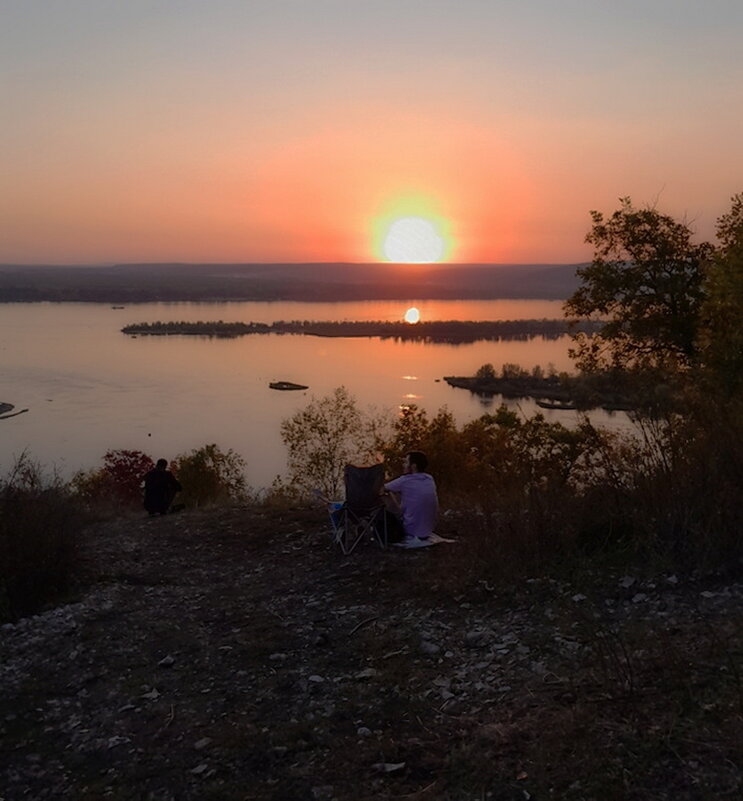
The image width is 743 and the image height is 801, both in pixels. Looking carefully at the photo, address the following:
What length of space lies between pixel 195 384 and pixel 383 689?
259 ft

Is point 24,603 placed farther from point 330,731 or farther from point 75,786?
point 330,731

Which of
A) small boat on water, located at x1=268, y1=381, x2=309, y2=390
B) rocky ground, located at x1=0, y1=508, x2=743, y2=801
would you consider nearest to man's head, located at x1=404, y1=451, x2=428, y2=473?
rocky ground, located at x1=0, y1=508, x2=743, y2=801

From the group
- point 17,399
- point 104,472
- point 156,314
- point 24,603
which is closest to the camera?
point 24,603

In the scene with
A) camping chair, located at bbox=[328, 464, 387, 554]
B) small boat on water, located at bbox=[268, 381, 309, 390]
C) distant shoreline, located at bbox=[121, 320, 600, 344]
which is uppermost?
camping chair, located at bbox=[328, 464, 387, 554]

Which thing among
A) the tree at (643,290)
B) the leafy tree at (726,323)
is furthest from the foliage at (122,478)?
the leafy tree at (726,323)

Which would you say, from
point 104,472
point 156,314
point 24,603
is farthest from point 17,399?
point 156,314

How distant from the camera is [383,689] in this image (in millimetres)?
5008

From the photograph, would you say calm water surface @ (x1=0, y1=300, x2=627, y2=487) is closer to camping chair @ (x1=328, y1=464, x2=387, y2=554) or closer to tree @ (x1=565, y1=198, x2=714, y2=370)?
camping chair @ (x1=328, y1=464, x2=387, y2=554)

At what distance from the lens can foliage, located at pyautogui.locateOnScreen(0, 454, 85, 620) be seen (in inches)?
281

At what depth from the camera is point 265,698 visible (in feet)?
16.6

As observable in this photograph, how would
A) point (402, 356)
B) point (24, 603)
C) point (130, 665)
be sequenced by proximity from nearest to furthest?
point (130, 665), point (24, 603), point (402, 356)

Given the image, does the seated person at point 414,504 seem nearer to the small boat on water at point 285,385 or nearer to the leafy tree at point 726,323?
the leafy tree at point 726,323

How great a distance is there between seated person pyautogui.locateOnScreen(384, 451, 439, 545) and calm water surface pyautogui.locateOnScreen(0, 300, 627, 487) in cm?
1203

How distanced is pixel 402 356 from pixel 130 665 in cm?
10736
